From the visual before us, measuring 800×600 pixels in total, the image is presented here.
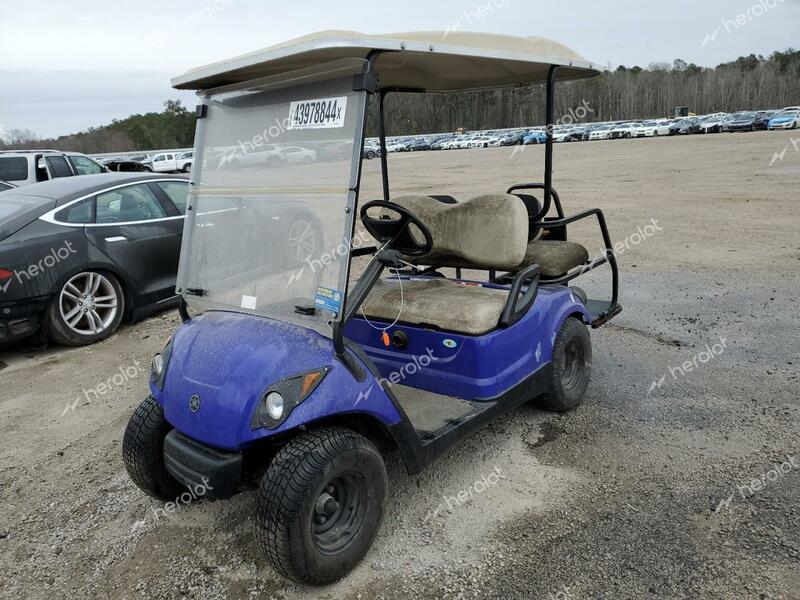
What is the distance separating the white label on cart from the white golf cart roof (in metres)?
0.16

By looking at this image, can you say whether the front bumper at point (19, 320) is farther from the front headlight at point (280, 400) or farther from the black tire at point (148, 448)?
the front headlight at point (280, 400)

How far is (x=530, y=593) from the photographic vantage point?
244 centimetres

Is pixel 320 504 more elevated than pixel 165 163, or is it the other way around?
pixel 165 163

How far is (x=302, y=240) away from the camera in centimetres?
269

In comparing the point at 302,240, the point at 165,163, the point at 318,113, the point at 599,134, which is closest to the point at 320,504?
the point at 302,240

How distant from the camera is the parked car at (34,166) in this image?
37.2 feet

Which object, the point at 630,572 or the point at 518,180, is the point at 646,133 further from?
the point at 630,572

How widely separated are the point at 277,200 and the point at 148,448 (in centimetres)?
128

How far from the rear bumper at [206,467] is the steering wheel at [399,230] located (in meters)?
1.22

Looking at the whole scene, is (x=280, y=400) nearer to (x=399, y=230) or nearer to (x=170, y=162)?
(x=399, y=230)

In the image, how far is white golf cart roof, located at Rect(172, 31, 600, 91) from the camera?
8.02ft

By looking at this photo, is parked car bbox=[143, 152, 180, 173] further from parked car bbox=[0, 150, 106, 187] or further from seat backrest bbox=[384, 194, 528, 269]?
seat backrest bbox=[384, 194, 528, 269]

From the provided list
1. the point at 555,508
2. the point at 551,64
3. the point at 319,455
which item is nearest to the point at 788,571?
the point at 555,508

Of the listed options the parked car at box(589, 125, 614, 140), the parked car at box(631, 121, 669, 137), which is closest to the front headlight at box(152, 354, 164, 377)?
the parked car at box(631, 121, 669, 137)
